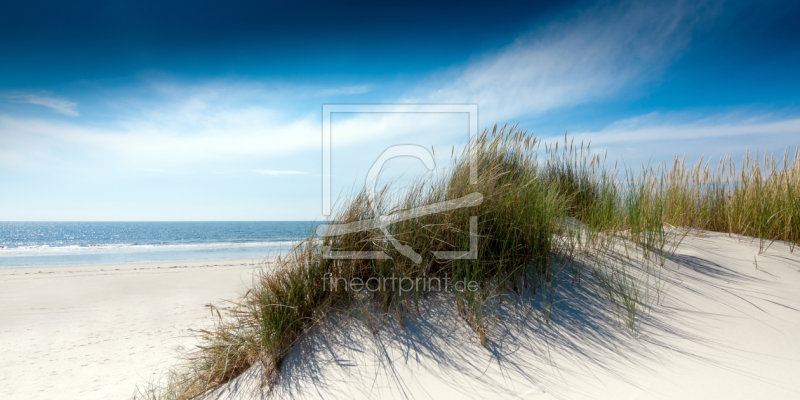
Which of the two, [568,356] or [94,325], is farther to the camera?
[94,325]

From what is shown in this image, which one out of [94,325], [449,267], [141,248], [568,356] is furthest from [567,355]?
[141,248]

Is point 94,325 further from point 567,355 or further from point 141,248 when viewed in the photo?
point 141,248

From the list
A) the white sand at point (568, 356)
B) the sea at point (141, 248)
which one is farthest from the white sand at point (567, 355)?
the sea at point (141, 248)

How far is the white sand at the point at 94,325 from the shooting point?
11.7 feet

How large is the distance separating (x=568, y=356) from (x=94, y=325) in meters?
6.67

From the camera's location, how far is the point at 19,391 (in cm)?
341

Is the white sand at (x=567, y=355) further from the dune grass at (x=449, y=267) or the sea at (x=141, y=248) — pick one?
the sea at (x=141, y=248)

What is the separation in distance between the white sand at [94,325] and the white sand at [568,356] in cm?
197

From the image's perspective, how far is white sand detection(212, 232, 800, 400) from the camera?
2.08m

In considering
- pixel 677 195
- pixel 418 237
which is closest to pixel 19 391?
pixel 418 237

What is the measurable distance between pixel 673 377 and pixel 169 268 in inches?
544

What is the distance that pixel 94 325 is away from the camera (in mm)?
5570

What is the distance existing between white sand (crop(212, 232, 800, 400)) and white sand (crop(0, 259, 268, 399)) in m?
1.97

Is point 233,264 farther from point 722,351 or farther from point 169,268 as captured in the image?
point 722,351
